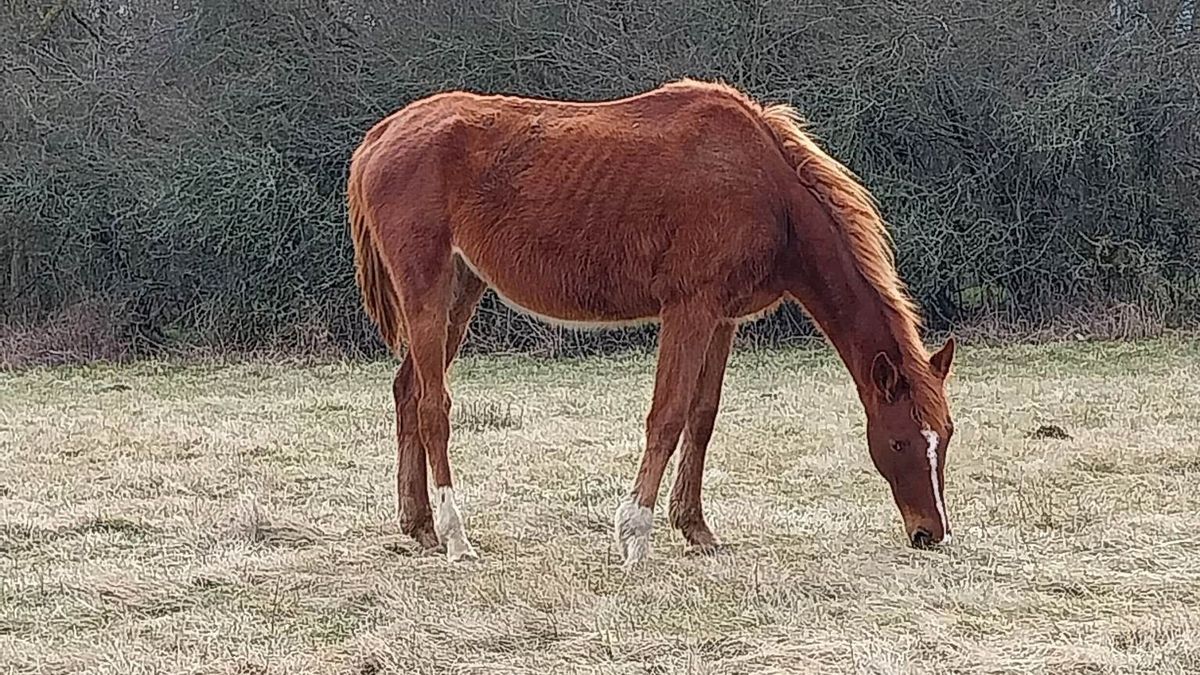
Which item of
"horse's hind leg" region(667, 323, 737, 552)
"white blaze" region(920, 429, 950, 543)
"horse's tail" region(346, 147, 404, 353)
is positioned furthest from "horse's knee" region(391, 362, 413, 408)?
"white blaze" region(920, 429, 950, 543)

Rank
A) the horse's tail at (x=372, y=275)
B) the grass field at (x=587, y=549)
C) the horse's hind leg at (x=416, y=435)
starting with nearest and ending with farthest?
the grass field at (x=587, y=549)
the horse's hind leg at (x=416, y=435)
the horse's tail at (x=372, y=275)

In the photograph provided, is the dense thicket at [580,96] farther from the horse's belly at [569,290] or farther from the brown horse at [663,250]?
the horse's belly at [569,290]

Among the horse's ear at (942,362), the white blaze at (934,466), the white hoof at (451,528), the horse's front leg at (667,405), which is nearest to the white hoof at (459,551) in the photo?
the white hoof at (451,528)

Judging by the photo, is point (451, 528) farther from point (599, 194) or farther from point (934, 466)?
point (934, 466)

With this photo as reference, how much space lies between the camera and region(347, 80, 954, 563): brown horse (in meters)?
5.01

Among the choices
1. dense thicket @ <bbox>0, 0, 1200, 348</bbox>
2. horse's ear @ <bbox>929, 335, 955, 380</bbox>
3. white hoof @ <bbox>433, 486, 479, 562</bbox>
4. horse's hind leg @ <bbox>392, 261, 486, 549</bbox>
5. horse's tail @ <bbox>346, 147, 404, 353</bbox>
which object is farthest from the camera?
dense thicket @ <bbox>0, 0, 1200, 348</bbox>

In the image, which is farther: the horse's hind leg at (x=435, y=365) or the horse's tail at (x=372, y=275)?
the horse's tail at (x=372, y=275)

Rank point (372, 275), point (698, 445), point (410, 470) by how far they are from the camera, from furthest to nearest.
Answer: point (372, 275) < point (410, 470) < point (698, 445)

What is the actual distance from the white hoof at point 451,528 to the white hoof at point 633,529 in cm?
56

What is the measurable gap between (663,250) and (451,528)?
1259 mm

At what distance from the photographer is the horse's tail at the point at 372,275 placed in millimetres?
5684

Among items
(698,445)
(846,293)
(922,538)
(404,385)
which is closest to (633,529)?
(698,445)

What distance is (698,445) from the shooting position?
18.0ft

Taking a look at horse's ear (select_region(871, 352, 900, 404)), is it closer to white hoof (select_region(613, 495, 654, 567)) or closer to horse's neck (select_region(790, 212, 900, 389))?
horse's neck (select_region(790, 212, 900, 389))
